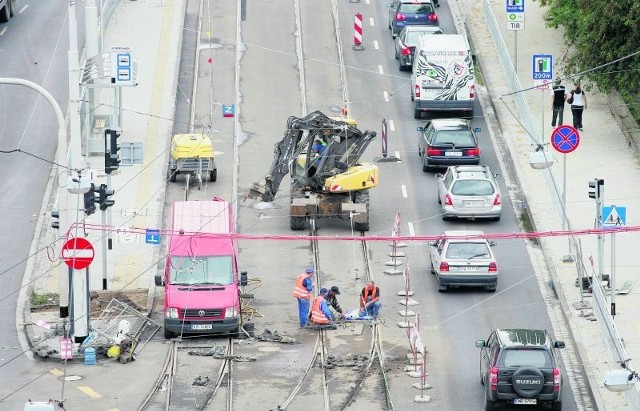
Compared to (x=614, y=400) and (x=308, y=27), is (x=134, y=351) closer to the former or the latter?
A: (x=614, y=400)

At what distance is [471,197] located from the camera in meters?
51.4

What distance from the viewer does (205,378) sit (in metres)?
41.3

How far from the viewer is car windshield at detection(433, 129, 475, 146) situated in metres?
55.6

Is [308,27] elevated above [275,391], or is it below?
above

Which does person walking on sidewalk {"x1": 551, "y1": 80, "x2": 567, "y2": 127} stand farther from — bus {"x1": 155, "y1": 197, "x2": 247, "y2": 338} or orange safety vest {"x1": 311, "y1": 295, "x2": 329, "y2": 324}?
orange safety vest {"x1": 311, "y1": 295, "x2": 329, "y2": 324}

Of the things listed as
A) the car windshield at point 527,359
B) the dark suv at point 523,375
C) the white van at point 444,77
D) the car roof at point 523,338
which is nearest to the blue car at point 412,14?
the white van at point 444,77

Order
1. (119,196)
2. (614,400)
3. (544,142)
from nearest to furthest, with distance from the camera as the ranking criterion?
(614,400), (119,196), (544,142)

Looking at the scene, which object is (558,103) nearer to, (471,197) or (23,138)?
(471,197)

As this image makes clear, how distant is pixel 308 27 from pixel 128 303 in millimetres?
27020

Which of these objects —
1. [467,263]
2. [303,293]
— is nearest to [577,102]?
[467,263]

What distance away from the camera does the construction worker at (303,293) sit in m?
44.7

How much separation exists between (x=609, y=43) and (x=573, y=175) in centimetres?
478

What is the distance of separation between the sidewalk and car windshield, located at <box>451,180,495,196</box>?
1718 millimetres

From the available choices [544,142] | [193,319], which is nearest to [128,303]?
[193,319]
